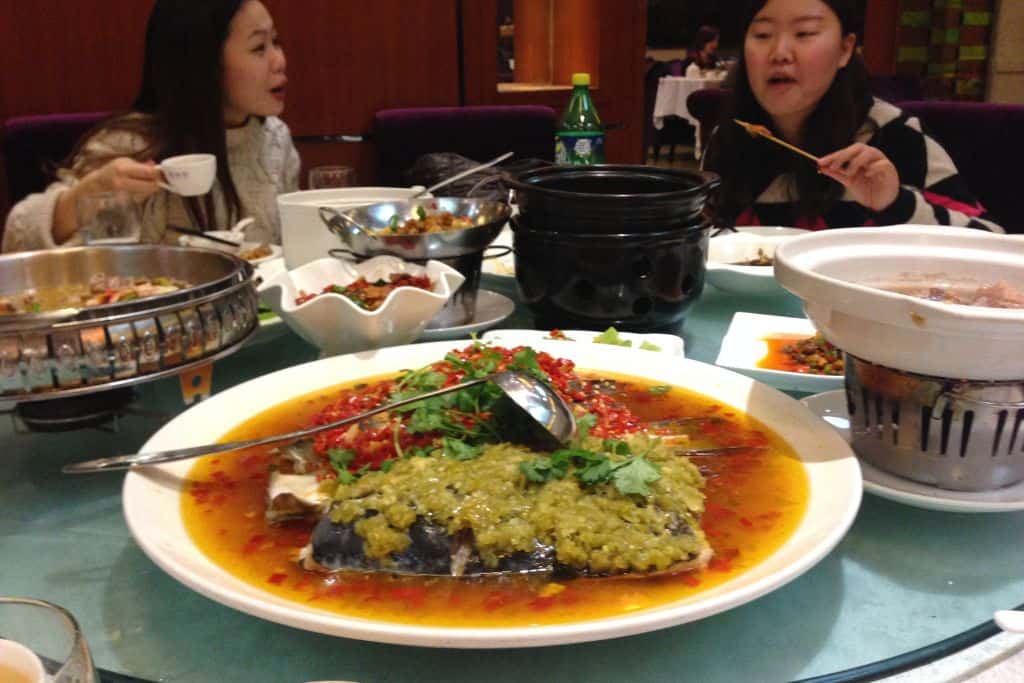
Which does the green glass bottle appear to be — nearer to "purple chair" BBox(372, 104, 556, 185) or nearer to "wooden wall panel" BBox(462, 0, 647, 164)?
"purple chair" BBox(372, 104, 556, 185)

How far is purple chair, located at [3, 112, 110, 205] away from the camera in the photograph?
3.33 m

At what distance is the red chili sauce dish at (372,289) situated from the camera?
4.80 feet

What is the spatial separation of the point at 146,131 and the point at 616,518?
287 centimetres

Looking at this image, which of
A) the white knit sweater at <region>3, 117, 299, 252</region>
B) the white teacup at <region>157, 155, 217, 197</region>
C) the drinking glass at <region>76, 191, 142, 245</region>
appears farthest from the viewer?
the white knit sweater at <region>3, 117, 299, 252</region>

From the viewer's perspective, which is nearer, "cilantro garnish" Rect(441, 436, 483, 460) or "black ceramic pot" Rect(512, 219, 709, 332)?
"cilantro garnish" Rect(441, 436, 483, 460)

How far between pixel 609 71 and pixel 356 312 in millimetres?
5114

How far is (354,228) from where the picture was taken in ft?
5.36

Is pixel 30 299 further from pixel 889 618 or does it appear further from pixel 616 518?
pixel 889 618

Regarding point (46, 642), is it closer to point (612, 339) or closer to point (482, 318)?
point (612, 339)

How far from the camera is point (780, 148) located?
3133 millimetres

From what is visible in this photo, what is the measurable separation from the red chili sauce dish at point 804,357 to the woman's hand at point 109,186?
1.94 metres

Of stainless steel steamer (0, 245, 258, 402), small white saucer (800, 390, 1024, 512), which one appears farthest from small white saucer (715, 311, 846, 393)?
stainless steel steamer (0, 245, 258, 402)

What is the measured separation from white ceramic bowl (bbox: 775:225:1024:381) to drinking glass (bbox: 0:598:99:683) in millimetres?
811

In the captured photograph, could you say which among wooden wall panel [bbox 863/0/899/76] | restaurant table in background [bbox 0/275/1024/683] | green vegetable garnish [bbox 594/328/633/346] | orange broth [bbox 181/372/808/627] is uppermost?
wooden wall panel [bbox 863/0/899/76]
